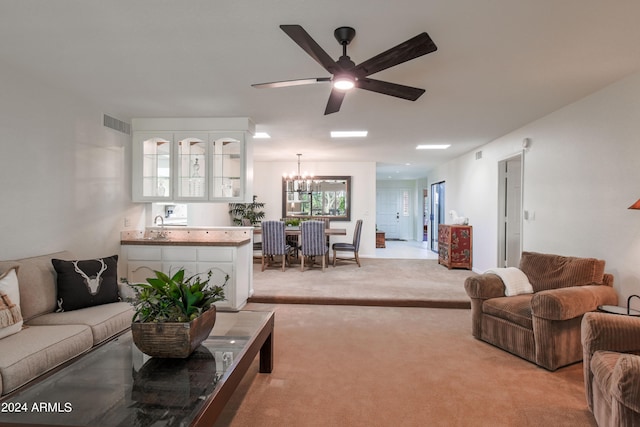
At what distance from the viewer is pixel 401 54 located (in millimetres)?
2021

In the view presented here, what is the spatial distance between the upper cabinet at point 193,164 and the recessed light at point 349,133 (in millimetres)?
1347

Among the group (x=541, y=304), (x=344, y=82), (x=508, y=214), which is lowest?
(x=541, y=304)

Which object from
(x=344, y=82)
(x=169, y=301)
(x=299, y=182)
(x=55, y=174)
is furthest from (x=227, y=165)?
(x=299, y=182)

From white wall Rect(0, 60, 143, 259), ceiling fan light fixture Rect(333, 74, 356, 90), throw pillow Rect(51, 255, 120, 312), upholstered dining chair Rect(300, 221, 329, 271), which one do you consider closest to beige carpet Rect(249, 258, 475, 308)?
upholstered dining chair Rect(300, 221, 329, 271)

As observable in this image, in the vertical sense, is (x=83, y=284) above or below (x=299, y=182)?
below

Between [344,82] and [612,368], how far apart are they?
2228 millimetres

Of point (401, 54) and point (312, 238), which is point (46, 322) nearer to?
point (401, 54)

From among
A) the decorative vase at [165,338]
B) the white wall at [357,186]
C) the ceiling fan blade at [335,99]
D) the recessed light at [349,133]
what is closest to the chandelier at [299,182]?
the white wall at [357,186]

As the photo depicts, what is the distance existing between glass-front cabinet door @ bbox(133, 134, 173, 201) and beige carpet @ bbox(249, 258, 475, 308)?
185 centimetres

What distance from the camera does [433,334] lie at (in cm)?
335

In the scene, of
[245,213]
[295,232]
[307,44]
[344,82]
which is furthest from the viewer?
[245,213]

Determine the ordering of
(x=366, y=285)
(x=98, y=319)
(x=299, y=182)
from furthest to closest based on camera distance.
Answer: (x=299, y=182), (x=366, y=285), (x=98, y=319)

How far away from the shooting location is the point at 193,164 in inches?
173

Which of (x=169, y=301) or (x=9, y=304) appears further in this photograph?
(x=9, y=304)
